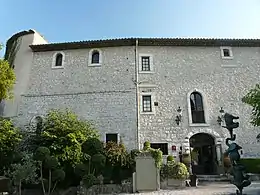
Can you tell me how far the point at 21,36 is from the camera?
63.4 feet

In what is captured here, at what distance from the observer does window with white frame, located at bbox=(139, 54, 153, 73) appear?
17281mm

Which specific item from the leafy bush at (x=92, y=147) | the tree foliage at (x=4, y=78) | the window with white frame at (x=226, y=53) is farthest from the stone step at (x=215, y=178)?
the tree foliage at (x=4, y=78)

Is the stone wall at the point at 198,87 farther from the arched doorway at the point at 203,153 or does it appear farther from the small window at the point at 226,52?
the arched doorway at the point at 203,153

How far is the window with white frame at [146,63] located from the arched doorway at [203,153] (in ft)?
18.2

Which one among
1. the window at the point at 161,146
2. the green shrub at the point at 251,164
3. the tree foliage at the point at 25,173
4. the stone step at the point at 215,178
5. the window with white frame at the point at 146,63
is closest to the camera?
the tree foliage at the point at 25,173

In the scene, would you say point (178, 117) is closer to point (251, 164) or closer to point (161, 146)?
point (161, 146)

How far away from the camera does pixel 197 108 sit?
16516mm

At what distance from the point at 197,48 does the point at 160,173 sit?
10067 millimetres

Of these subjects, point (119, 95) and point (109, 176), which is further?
point (119, 95)

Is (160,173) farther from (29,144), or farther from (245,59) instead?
(245,59)

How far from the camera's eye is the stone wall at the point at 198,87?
1576 cm

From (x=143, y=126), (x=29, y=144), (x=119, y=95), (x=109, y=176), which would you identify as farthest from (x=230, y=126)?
(x=29, y=144)

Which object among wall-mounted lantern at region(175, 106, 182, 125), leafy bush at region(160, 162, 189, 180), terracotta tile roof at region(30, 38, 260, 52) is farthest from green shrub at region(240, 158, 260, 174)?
terracotta tile roof at region(30, 38, 260, 52)

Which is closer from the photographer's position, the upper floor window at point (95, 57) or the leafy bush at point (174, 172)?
the leafy bush at point (174, 172)
